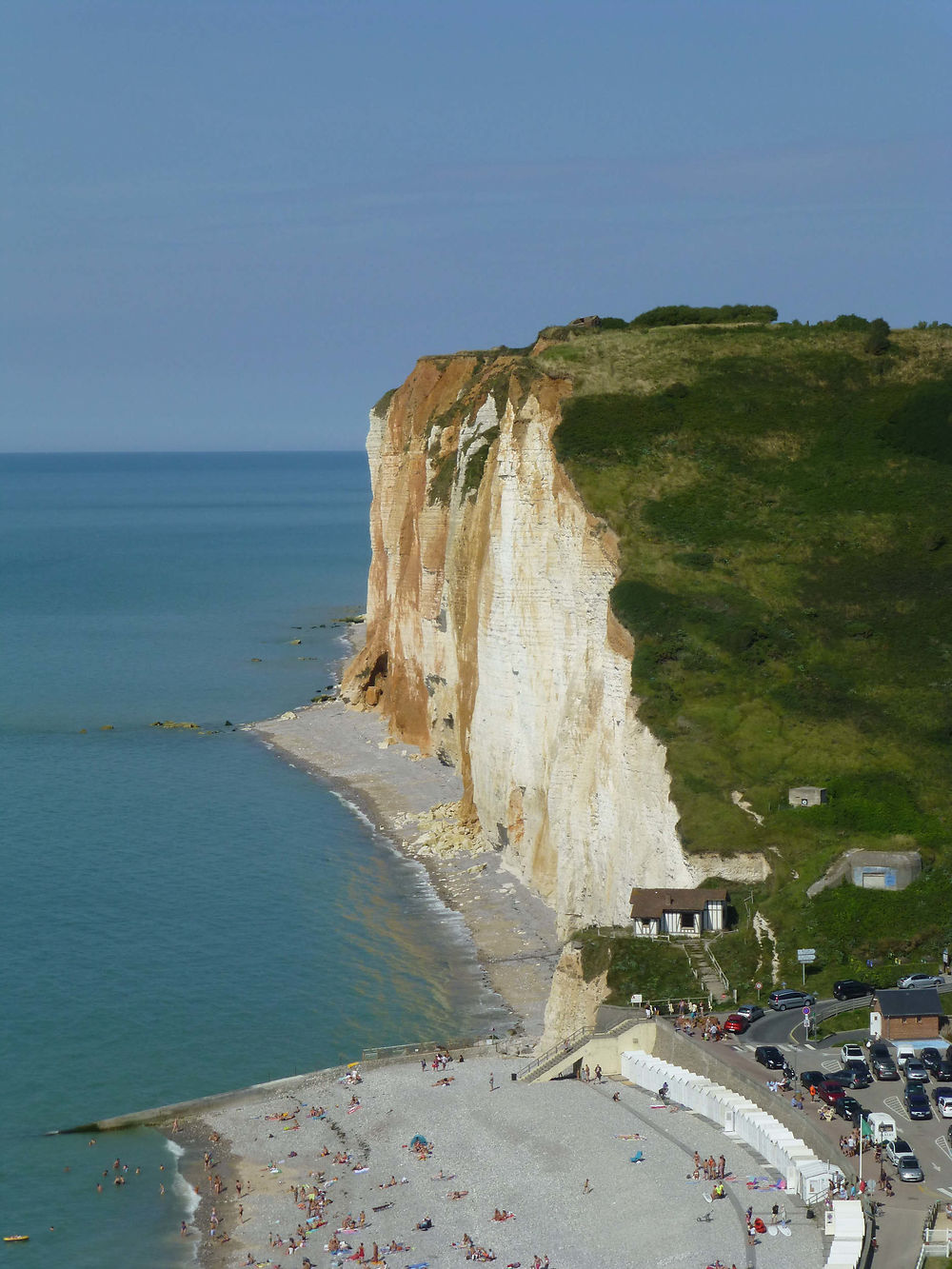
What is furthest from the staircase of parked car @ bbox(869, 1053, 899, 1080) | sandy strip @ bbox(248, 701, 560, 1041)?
sandy strip @ bbox(248, 701, 560, 1041)

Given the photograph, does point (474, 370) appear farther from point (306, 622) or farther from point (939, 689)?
point (306, 622)

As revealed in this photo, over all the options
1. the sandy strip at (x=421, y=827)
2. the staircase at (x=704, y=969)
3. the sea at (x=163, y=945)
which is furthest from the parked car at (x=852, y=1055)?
the sea at (x=163, y=945)

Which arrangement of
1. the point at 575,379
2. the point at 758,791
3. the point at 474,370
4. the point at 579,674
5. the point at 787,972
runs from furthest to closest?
the point at 474,370, the point at 575,379, the point at 579,674, the point at 758,791, the point at 787,972

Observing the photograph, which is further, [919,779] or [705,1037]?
[919,779]

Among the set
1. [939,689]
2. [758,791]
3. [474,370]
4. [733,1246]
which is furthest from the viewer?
[474,370]

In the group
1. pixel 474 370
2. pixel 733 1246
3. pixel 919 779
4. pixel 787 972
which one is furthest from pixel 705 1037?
pixel 474 370

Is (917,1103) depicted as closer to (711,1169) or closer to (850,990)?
(711,1169)

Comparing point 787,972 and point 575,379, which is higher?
point 575,379

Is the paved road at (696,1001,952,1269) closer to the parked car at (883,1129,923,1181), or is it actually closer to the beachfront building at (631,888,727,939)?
the parked car at (883,1129,923,1181)
